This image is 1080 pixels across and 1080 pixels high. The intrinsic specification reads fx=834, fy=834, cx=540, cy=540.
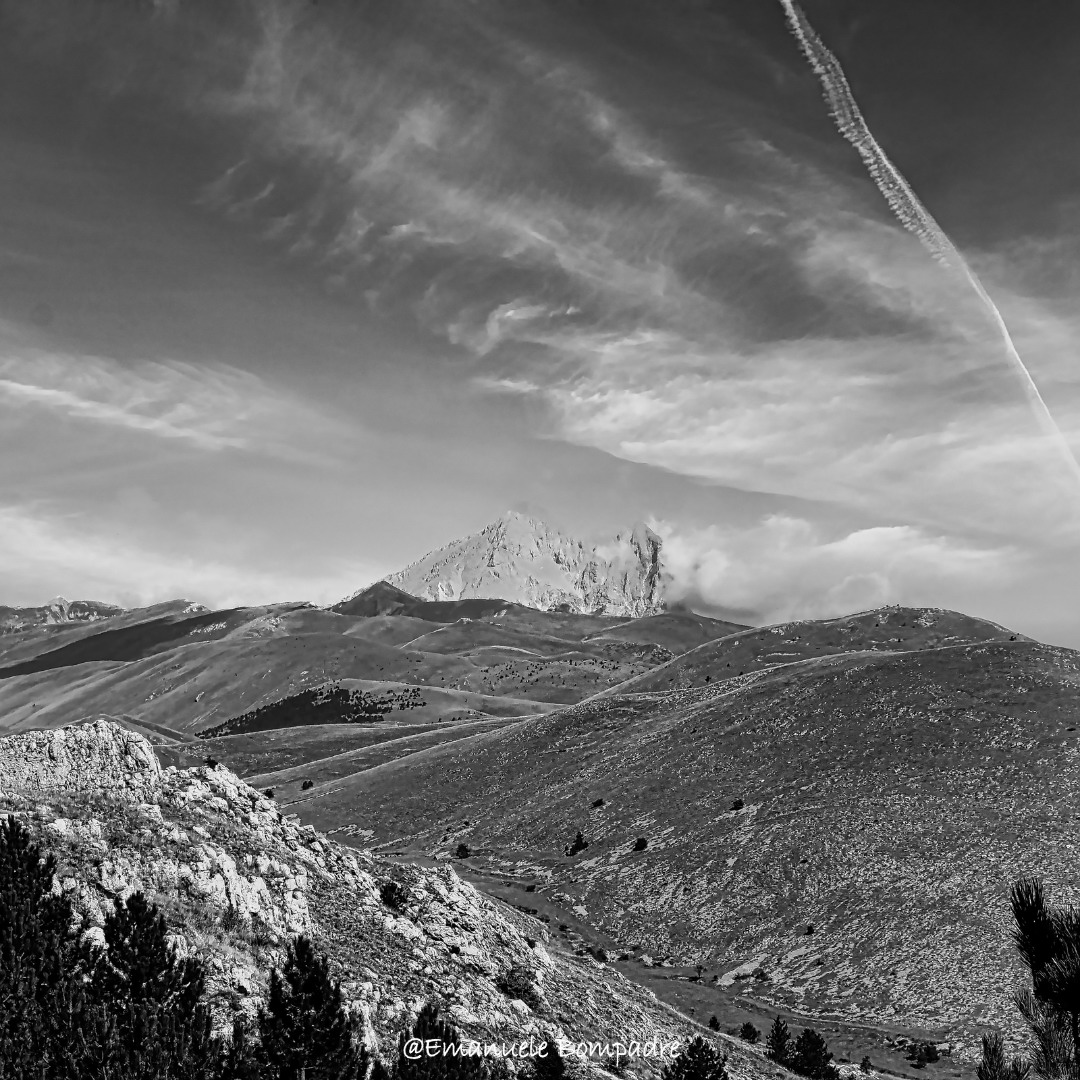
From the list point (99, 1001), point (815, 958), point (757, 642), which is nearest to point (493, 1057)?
point (99, 1001)

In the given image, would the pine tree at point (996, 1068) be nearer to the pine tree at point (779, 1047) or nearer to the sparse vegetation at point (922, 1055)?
the pine tree at point (779, 1047)

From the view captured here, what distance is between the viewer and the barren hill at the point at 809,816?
197 feet

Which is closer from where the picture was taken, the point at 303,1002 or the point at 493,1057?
the point at 303,1002

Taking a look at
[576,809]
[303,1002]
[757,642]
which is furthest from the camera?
[757,642]

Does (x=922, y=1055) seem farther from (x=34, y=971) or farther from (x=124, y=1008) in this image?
(x=34, y=971)

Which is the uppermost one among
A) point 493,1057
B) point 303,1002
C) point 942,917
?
point 303,1002

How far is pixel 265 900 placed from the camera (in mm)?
29203

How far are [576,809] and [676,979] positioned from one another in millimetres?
37804

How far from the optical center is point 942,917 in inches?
2429

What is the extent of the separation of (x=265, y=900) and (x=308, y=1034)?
1073 centimetres

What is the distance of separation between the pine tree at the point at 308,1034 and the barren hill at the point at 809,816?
150 feet

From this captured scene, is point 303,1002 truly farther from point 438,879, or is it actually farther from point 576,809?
point 576,809

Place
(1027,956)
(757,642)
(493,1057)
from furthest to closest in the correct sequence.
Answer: (757,642)
(493,1057)
(1027,956)

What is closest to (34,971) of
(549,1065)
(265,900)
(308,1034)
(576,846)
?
(308,1034)
